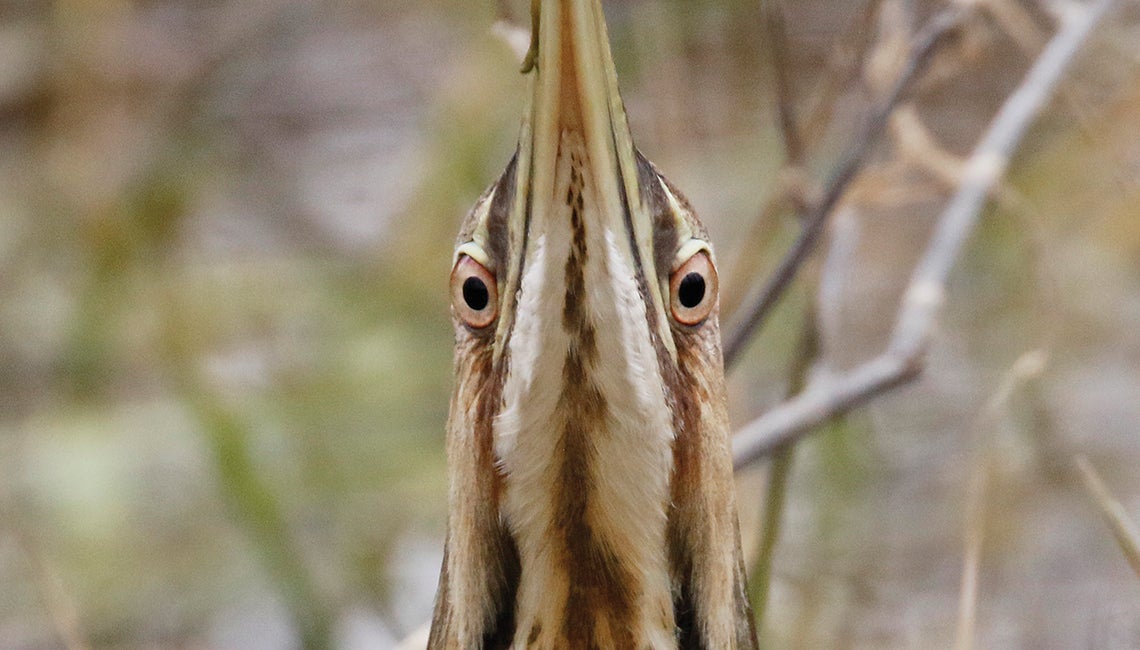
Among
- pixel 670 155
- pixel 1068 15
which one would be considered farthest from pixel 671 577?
pixel 670 155

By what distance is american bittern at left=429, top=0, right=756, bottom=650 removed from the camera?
0.65 m

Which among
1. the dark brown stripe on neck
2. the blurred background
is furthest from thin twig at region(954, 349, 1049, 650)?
the dark brown stripe on neck

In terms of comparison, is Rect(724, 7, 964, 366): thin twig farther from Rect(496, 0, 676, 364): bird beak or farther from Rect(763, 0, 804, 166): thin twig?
Rect(496, 0, 676, 364): bird beak

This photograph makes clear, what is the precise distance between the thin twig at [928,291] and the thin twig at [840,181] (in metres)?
0.08

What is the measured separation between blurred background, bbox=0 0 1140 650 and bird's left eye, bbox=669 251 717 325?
0.59 m

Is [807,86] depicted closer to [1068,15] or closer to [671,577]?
[1068,15]

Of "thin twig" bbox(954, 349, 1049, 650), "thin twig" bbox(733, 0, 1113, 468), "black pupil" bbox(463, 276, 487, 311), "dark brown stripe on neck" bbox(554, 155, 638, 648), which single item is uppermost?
"thin twig" bbox(733, 0, 1113, 468)

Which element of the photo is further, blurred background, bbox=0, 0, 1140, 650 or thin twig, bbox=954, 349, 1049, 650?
blurred background, bbox=0, 0, 1140, 650

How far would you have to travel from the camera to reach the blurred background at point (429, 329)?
1.53m

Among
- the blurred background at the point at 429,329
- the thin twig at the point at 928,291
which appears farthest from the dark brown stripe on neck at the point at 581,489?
the blurred background at the point at 429,329

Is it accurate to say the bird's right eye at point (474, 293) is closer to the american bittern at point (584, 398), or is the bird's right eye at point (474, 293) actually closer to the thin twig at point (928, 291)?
the american bittern at point (584, 398)

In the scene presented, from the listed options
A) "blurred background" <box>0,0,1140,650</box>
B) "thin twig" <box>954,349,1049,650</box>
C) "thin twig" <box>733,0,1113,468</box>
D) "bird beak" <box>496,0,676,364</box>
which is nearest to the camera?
"bird beak" <box>496,0,676,364</box>

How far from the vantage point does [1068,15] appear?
1.42m

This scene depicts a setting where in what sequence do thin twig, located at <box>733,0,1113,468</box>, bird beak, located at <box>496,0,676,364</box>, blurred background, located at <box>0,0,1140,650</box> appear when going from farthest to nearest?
blurred background, located at <box>0,0,1140,650</box>
thin twig, located at <box>733,0,1113,468</box>
bird beak, located at <box>496,0,676,364</box>
